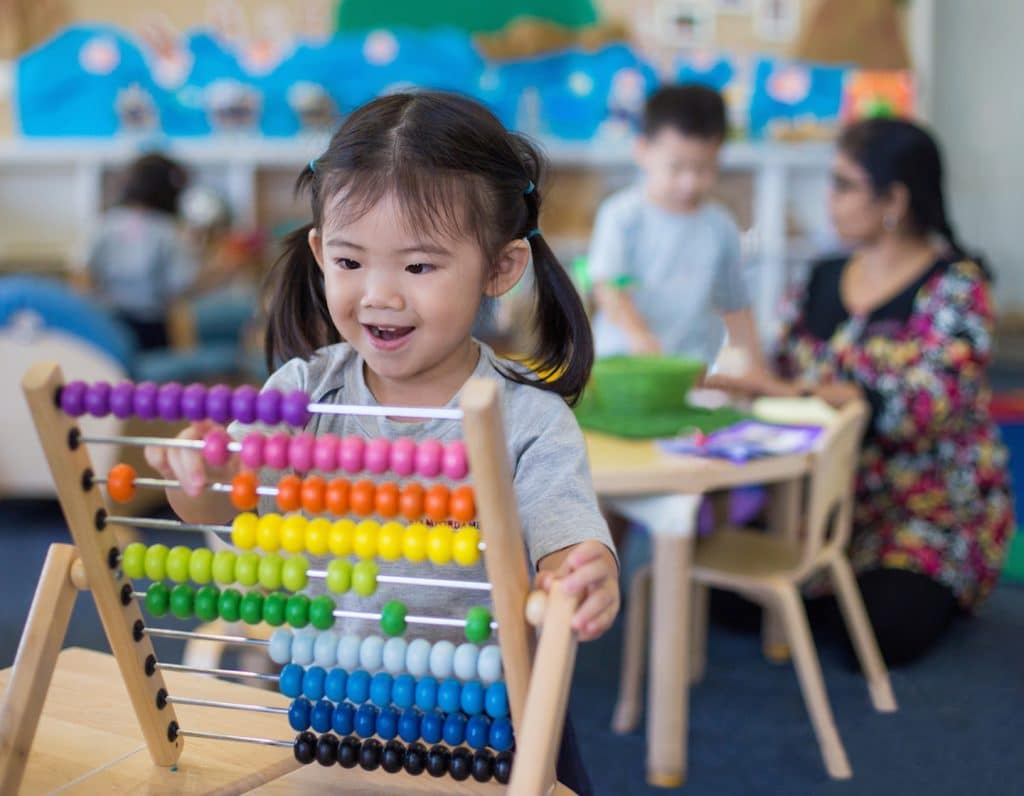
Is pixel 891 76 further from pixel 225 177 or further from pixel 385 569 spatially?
pixel 385 569

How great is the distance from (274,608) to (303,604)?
3 centimetres

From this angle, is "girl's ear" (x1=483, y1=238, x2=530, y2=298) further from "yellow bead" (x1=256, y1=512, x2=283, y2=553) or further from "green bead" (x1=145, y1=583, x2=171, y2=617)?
"green bead" (x1=145, y1=583, x2=171, y2=617)

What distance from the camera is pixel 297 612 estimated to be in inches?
43.6

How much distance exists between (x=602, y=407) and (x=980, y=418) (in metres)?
1.16

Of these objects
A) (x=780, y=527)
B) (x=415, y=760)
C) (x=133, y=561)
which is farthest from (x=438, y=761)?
(x=780, y=527)

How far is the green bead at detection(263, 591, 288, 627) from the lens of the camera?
43.6 inches

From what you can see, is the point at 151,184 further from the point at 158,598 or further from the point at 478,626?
the point at 478,626

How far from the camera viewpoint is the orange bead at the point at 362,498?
104 cm

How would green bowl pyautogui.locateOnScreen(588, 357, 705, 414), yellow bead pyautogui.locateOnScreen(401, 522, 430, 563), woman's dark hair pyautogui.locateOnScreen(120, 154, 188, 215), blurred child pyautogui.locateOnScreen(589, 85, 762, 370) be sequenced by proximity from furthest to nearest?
woman's dark hair pyautogui.locateOnScreen(120, 154, 188, 215) → blurred child pyautogui.locateOnScreen(589, 85, 762, 370) → green bowl pyautogui.locateOnScreen(588, 357, 705, 414) → yellow bead pyautogui.locateOnScreen(401, 522, 430, 563)

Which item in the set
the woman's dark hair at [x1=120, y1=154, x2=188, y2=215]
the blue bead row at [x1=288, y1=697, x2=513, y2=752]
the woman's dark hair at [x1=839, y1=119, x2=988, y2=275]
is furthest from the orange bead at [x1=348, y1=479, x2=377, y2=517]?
the woman's dark hair at [x1=120, y1=154, x2=188, y2=215]

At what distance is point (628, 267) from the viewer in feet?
10.5

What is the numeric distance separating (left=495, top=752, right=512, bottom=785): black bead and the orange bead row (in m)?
0.22

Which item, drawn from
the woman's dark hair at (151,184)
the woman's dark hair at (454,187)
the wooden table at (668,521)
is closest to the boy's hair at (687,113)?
the wooden table at (668,521)

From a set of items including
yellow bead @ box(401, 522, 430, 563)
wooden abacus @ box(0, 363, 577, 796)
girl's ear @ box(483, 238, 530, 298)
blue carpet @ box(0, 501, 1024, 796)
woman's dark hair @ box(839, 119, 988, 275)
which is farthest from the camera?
woman's dark hair @ box(839, 119, 988, 275)
